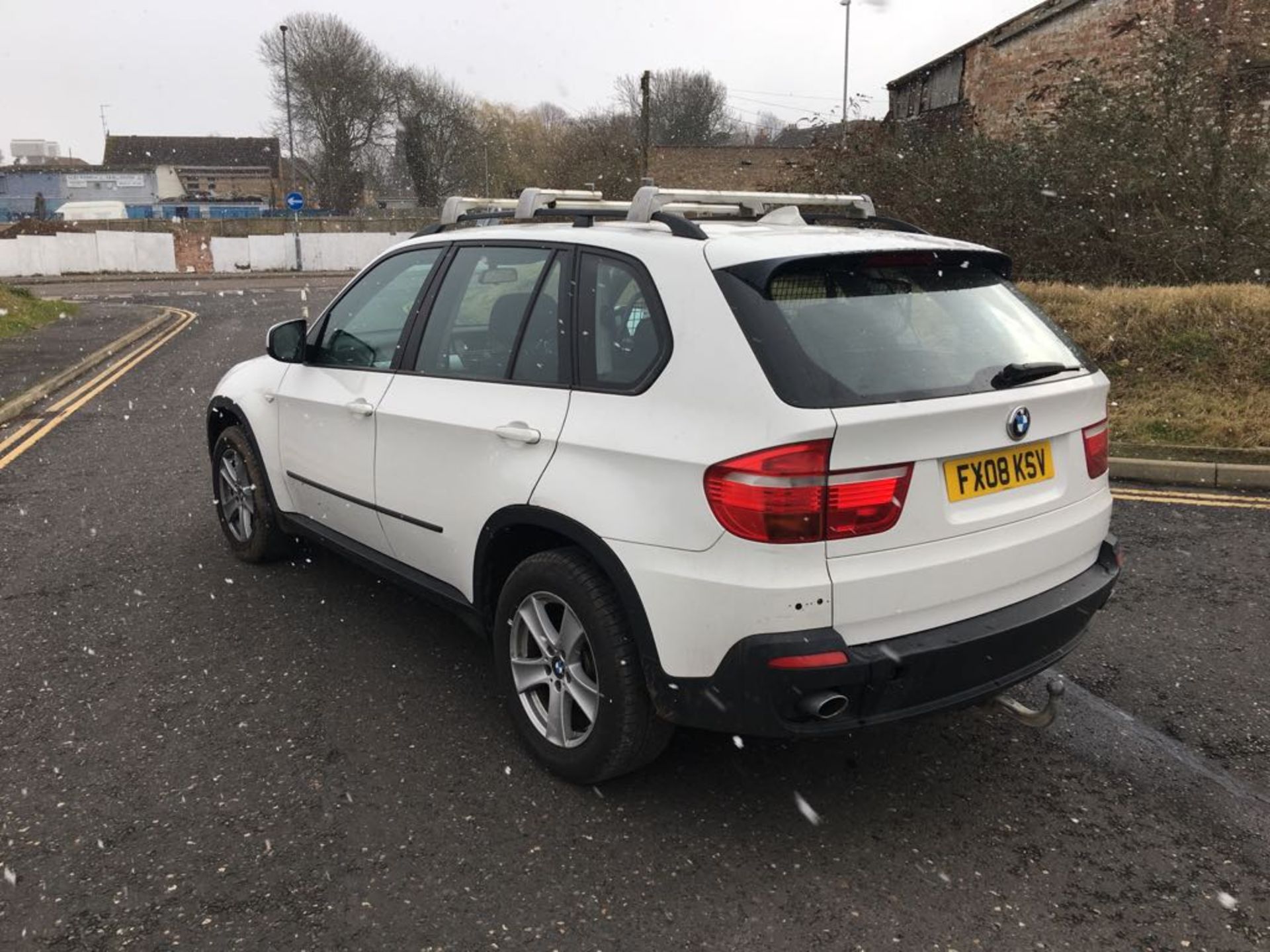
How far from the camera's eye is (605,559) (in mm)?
2721

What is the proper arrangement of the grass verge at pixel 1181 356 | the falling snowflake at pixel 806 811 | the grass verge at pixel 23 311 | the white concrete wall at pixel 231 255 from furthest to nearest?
the white concrete wall at pixel 231 255 < the grass verge at pixel 23 311 < the grass verge at pixel 1181 356 < the falling snowflake at pixel 806 811

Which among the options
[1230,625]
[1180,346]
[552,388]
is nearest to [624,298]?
[552,388]

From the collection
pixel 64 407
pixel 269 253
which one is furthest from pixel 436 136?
pixel 64 407

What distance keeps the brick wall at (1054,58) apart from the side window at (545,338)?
12.6 metres

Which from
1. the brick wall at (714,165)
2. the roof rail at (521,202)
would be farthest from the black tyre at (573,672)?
the brick wall at (714,165)

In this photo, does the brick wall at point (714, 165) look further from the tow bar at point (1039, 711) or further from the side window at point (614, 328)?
the tow bar at point (1039, 711)

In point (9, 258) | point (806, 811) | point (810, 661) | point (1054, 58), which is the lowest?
point (806, 811)

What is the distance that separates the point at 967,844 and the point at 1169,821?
25.0 inches

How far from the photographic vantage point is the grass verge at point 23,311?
16.4m

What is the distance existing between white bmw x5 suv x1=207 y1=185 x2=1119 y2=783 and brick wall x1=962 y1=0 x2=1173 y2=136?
40.6ft

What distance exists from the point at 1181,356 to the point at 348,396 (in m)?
7.51

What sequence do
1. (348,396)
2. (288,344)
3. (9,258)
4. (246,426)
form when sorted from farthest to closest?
1. (9,258)
2. (246,426)
3. (288,344)
4. (348,396)

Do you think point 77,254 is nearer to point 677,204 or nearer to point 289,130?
point 289,130

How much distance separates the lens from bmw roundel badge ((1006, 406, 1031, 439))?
2.74 meters
